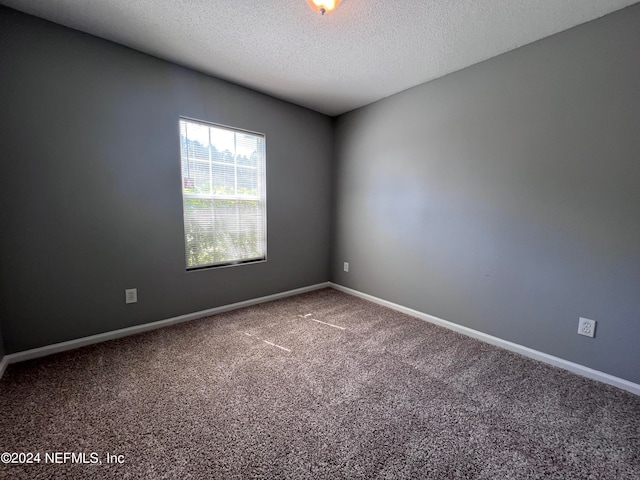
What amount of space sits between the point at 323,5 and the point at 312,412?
7.89 ft

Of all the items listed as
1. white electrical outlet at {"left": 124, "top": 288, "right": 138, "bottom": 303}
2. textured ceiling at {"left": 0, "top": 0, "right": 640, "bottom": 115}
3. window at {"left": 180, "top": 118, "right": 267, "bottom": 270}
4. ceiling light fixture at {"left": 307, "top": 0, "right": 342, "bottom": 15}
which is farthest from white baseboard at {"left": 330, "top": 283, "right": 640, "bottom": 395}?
ceiling light fixture at {"left": 307, "top": 0, "right": 342, "bottom": 15}

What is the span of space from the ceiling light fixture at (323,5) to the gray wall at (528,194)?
4.76 feet

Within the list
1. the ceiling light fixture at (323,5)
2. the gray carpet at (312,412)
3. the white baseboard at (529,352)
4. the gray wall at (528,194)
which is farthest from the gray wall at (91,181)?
the white baseboard at (529,352)

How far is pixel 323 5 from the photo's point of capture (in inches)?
62.6

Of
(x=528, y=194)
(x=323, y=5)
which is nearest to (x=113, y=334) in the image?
(x=323, y=5)

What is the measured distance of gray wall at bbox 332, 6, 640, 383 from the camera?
1726 millimetres

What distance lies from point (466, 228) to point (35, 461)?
3146 mm

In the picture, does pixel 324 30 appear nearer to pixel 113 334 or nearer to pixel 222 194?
pixel 222 194

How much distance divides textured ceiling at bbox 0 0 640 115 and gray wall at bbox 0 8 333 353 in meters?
0.22

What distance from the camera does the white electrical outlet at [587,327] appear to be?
1851mm

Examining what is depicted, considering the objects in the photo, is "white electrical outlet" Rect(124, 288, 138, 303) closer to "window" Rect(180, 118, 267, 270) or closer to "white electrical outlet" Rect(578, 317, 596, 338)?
"window" Rect(180, 118, 267, 270)

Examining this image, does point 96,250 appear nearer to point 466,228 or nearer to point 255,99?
point 255,99

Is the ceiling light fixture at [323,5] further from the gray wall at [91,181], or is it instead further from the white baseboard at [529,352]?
the white baseboard at [529,352]

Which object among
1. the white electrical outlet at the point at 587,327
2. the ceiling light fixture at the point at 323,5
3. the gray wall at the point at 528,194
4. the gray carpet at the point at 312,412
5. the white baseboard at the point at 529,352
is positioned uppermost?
the ceiling light fixture at the point at 323,5
